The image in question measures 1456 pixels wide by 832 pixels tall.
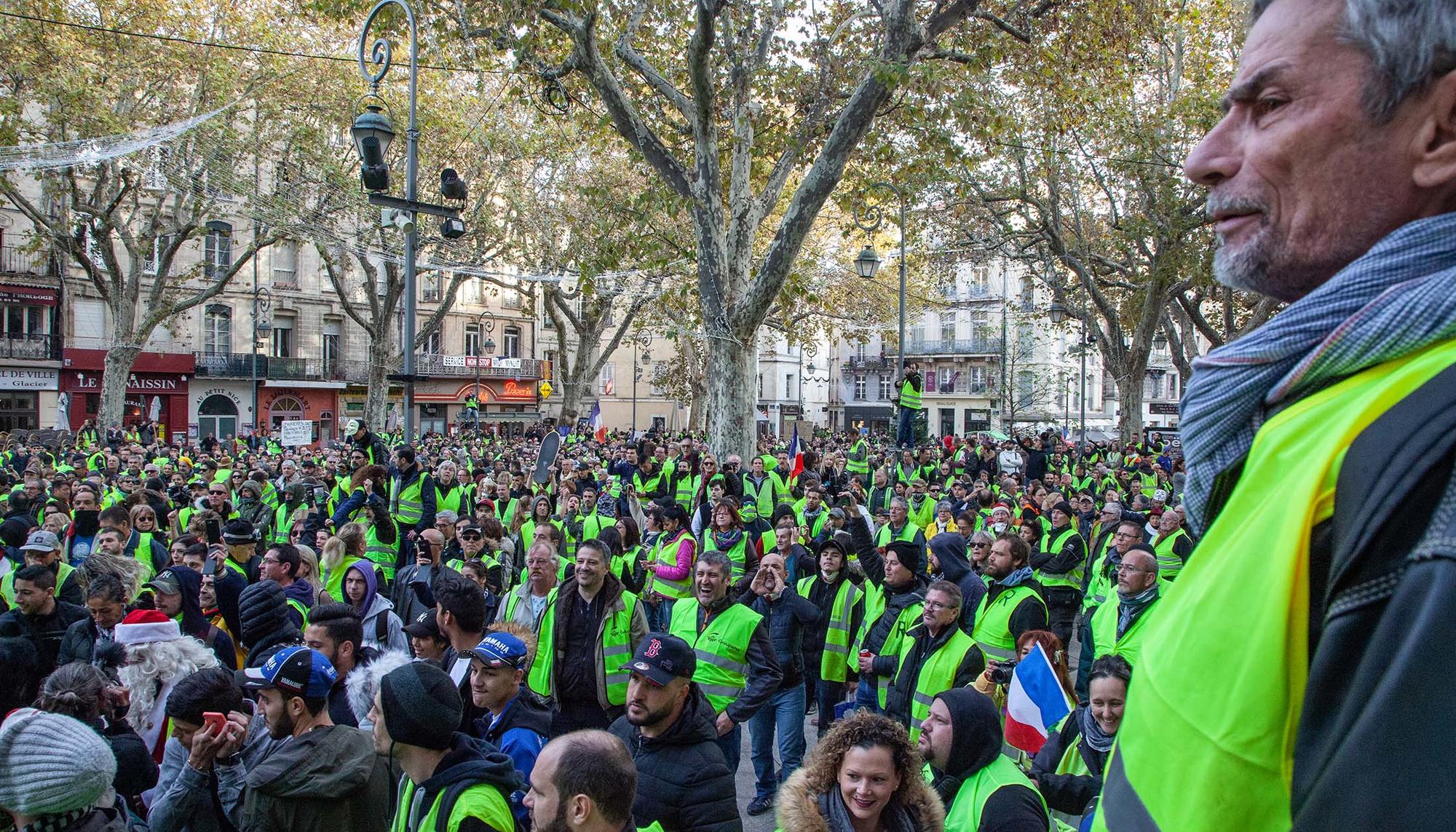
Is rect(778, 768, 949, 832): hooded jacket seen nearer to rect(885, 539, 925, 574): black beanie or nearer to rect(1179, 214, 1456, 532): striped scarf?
rect(1179, 214, 1456, 532): striped scarf

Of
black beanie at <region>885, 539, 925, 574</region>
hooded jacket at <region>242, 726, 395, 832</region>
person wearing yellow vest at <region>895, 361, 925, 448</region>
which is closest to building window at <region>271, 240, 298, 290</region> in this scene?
person wearing yellow vest at <region>895, 361, 925, 448</region>

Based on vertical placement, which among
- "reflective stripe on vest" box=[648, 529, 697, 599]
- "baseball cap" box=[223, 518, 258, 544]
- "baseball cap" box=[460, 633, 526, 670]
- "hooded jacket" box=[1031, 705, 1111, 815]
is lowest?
"hooded jacket" box=[1031, 705, 1111, 815]

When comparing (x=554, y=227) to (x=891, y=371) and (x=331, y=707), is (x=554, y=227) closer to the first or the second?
(x=331, y=707)

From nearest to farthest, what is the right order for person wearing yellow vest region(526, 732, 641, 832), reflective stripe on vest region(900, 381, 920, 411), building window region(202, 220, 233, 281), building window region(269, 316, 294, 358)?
person wearing yellow vest region(526, 732, 641, 832)
reflective stripe on vest region(900, 381, 920, 411)
building window region(202, 220, 233, 281)
building window region(269, 316, 294, 358)

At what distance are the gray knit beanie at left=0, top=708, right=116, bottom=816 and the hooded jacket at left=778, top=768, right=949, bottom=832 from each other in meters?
2.25

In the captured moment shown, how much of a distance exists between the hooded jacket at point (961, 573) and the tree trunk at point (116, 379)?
1231 inches

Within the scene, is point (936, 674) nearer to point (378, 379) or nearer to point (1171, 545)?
point (1171, 545)

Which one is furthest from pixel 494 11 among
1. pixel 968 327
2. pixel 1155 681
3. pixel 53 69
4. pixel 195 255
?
pixel 968 327

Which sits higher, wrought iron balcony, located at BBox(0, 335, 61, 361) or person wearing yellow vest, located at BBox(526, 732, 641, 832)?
wrought iron balcony, located at BBox(0, 335, 61, 361)

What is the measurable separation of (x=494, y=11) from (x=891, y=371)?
54113mm

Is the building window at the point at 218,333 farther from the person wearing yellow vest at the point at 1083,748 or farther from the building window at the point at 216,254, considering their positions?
the person wearing yellow vest at the point at 1083,748

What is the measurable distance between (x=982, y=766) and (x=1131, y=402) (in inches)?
1014

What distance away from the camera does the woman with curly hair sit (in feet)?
11.6

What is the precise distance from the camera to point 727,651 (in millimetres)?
6328
